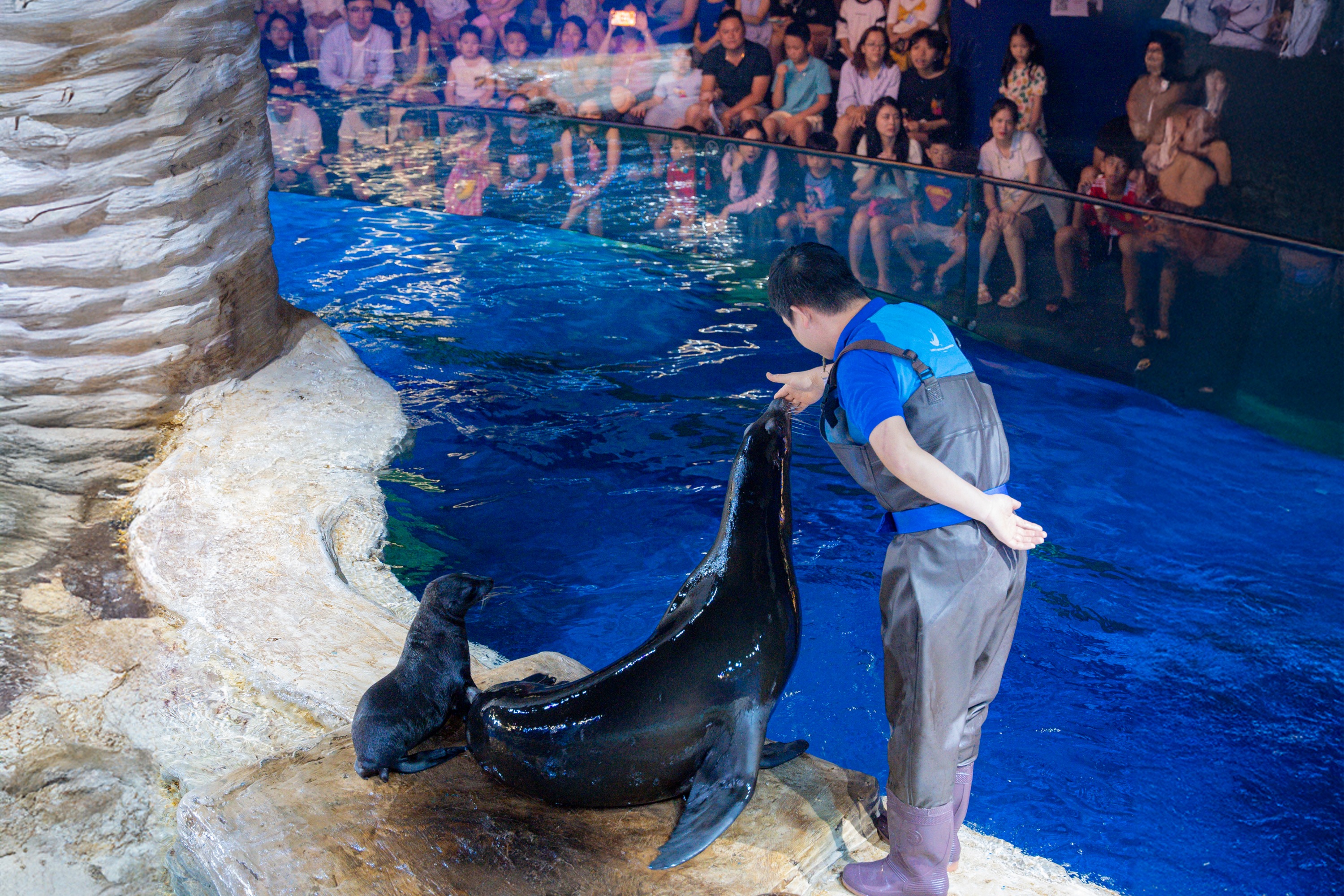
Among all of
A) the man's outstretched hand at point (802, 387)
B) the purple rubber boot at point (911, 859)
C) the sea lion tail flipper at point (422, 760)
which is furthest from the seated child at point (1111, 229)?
the sea lion tail flipper at point (422, 760)

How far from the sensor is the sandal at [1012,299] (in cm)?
723

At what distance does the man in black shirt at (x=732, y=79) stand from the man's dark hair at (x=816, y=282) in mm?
7833

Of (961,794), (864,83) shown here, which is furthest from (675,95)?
(961,794)

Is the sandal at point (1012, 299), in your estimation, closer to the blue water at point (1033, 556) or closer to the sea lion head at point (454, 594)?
the blue water at point (1033, 556)

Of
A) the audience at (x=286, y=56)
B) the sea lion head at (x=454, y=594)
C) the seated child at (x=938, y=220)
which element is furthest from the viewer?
the audience at (x=286, y=56)

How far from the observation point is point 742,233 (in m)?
9.54

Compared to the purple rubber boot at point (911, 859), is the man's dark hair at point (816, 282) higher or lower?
higher

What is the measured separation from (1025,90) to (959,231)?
43.3 inches

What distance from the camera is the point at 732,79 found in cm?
970

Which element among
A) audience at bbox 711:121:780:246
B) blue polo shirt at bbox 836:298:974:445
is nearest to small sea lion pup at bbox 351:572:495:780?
blue polo shirt at bbox 836:298:974:445

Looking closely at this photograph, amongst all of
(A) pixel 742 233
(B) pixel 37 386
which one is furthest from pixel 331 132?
(B) pixel 37 386

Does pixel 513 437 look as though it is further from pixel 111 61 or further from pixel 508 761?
pixel 508 761

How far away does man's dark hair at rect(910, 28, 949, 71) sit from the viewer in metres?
7.86

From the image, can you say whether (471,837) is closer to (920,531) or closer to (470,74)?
(920,531)
